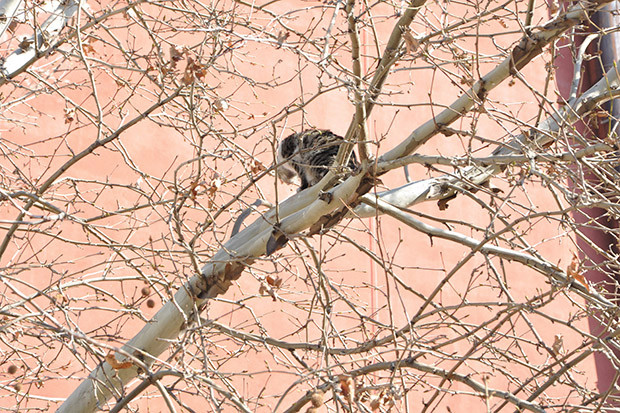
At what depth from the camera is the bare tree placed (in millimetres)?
3363

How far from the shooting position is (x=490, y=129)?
874 centimetres

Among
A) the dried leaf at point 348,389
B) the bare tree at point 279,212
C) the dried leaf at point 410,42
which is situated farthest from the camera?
the bare tree at point 279,212

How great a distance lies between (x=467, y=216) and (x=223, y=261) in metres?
5.14

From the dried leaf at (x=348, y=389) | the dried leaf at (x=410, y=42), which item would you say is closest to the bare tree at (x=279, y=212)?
the dried leaf at (x=348, y=389)

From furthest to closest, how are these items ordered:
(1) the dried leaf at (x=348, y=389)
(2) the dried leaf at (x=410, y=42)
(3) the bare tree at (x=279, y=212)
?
(3) the bare tree at (x=279, y=212) → (2) the dried leaf at (x=410, y=42) → (1) the dried leaf at (x=348, y=389)

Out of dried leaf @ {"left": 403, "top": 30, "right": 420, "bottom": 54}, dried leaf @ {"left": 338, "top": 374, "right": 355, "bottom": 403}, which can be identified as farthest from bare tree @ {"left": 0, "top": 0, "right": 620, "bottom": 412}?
dried leaf @ {"left": 403, "top": 30, "right": 420, "bottom": 54}

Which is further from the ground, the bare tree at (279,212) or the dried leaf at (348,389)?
the bare tree at (279,212)

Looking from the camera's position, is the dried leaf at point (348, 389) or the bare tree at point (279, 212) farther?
the bare tree at point (279, 212)

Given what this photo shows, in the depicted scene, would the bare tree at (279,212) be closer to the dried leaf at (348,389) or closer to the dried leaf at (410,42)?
the dried leaf at (348,389)

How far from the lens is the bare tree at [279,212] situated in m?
3.36

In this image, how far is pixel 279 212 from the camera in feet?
13.2

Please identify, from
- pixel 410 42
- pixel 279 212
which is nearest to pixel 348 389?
pixel 410 42

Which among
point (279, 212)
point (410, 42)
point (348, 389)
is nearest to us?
point (348, 389)

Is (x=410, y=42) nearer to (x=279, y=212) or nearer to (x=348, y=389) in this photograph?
(x=279, y=212)
